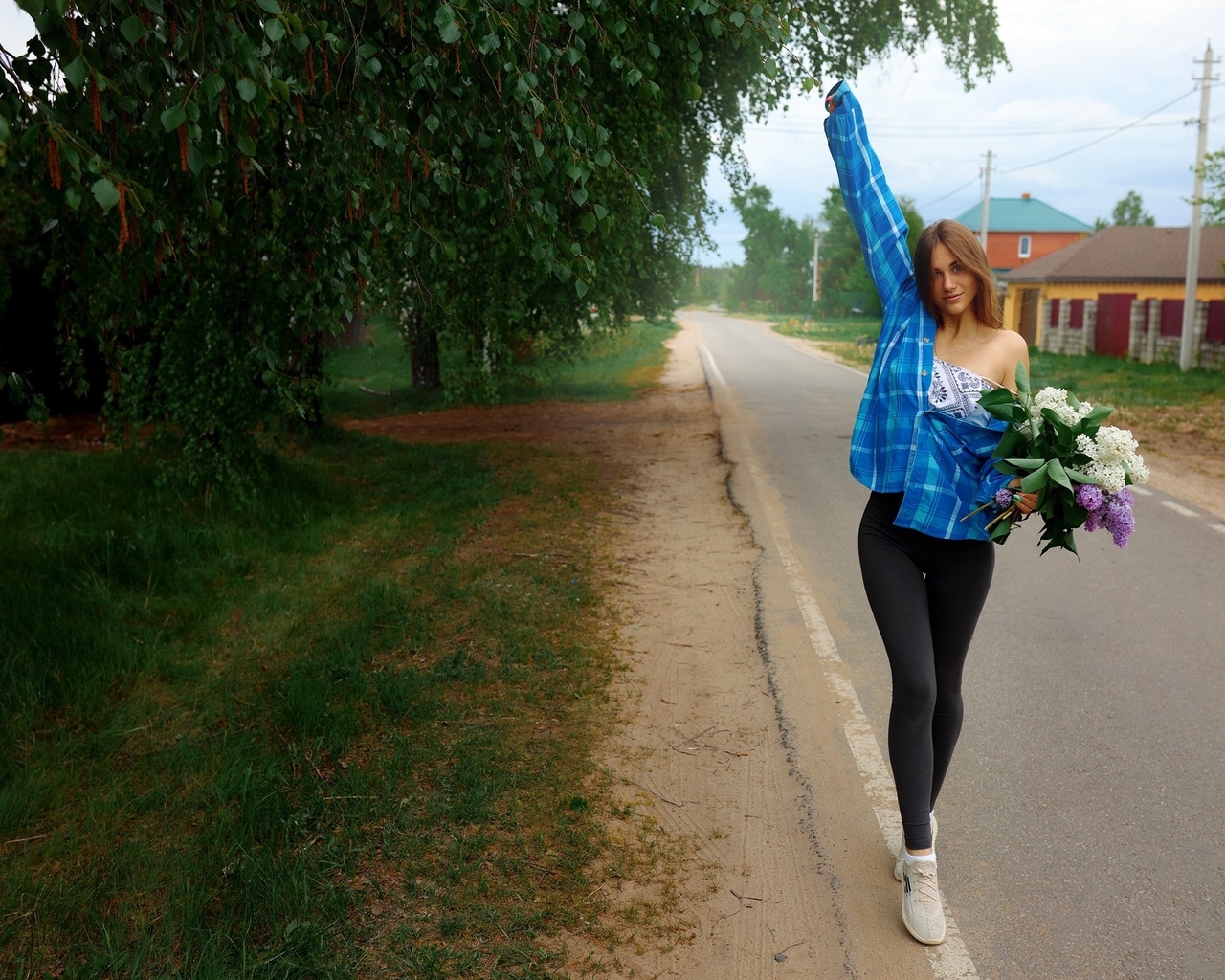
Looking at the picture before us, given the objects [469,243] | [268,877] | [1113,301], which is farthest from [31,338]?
[1113,301]

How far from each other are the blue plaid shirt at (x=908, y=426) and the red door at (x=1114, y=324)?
99.3ft

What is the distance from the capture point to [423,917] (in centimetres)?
337

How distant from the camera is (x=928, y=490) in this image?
3.29 meters

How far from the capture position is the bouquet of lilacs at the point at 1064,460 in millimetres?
3170

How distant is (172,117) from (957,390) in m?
2.29

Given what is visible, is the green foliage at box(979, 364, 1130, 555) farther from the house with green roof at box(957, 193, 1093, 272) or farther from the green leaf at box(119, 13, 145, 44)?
the house with green roof at box(957, 193, 1093, 272)

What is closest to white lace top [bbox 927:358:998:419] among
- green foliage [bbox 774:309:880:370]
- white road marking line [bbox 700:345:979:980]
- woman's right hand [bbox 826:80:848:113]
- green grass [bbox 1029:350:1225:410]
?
woman's right hand [bbox 826:80:848:113]

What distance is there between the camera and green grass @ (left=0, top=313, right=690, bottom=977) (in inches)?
132

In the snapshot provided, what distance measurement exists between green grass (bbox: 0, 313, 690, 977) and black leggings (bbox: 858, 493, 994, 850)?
103 centimetres

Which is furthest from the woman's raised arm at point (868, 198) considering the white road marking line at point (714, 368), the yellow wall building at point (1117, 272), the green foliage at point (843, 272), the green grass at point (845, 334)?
the green foliage at point (843, 272)

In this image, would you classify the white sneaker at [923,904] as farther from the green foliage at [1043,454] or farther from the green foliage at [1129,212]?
the green foliage at [1129,212]

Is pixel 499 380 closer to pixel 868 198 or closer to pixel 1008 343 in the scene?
pixel 868 198

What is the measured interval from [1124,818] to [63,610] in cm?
545

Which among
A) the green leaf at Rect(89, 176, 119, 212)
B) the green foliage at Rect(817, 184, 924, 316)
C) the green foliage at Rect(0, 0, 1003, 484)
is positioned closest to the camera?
the green leaf at Rect(89, 176, 119, 212)
